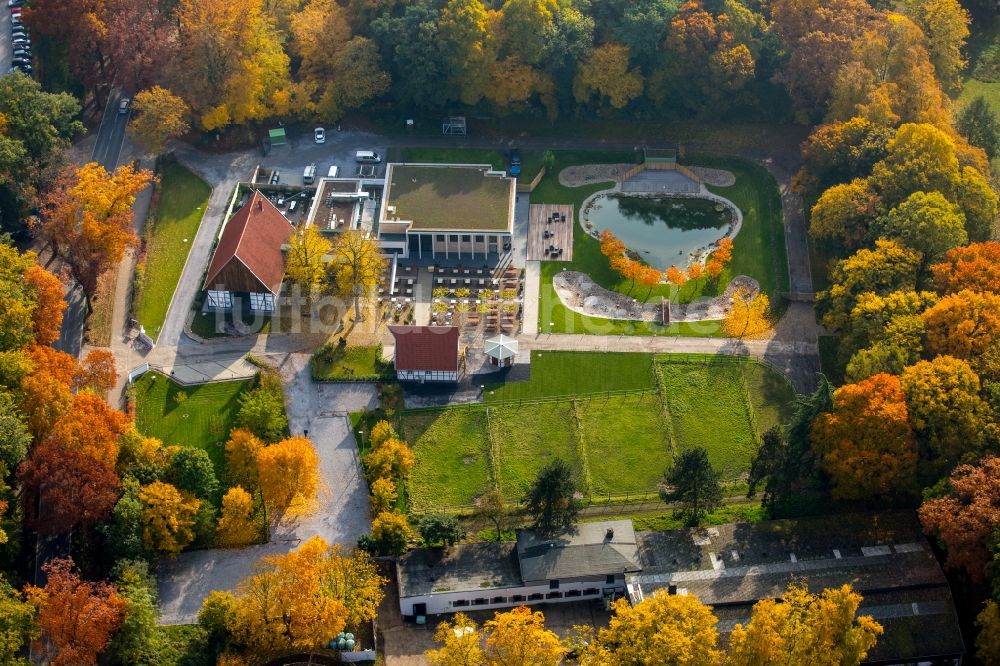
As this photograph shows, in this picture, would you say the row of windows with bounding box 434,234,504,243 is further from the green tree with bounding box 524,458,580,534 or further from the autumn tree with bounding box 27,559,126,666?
the autumn tree with bounding box 27,559,126,666

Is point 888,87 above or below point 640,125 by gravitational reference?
A: above

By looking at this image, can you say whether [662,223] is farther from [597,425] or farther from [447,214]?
[597,425]

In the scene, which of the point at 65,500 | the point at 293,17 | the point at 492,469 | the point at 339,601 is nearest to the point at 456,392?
the point at 492,469

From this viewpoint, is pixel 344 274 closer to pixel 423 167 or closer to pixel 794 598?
pixel 423 167

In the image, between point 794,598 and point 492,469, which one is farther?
point 492,469

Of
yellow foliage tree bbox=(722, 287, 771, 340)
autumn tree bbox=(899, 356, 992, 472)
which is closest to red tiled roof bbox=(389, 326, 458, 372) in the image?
yellow foliage tree bbox=(722, 287, 771, 340)
